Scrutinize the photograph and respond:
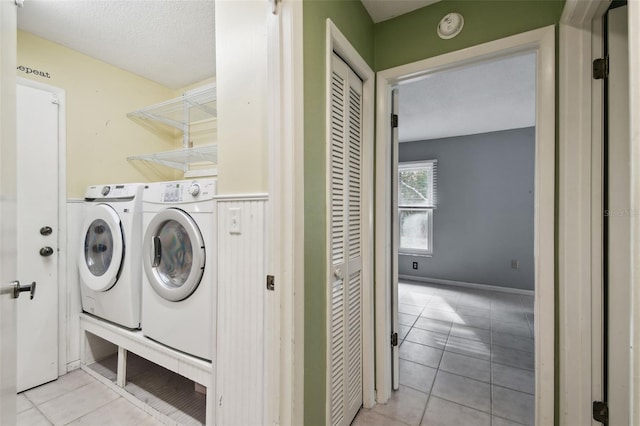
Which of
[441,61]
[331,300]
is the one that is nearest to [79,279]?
[331,300]

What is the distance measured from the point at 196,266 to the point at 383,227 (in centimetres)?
111

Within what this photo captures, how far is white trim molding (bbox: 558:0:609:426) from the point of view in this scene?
3.83 ft

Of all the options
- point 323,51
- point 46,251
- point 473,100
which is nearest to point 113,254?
point 46,251

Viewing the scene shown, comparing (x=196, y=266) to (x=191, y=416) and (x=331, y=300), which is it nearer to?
(x=331, y=300)

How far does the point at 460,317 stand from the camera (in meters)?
3.12

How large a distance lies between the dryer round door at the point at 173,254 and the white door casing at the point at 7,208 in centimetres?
69

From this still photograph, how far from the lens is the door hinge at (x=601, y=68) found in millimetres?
1146

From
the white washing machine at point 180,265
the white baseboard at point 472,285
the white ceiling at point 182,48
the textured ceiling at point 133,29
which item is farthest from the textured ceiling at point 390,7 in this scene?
the white baseboard at point 472,285

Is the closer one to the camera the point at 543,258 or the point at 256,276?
the point at 256,276

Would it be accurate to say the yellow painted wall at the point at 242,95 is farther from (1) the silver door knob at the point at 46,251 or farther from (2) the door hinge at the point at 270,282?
(1) the silver door knob at the point at 46,251

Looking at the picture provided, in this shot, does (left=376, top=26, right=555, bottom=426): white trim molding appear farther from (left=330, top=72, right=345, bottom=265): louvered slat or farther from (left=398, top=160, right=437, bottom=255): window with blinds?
(left=398, top=160, right=437, bottom=255): window with blinds

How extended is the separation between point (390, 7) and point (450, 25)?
0.36 metres

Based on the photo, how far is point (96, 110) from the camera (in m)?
2.25

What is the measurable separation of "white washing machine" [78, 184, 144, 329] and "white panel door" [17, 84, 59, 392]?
195mm
